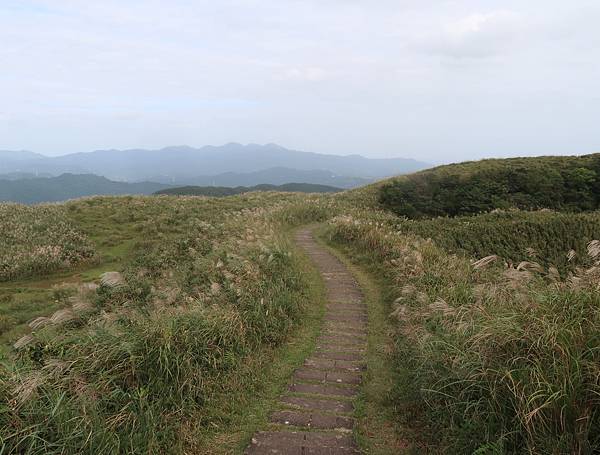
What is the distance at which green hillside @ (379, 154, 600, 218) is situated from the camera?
2981 centimetres

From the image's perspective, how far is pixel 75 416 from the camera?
3.60 metres

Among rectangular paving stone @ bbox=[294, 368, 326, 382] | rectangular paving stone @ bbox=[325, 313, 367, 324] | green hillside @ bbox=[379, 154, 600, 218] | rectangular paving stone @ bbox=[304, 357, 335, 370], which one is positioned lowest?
rectangular paving stone @ bbox=[294, 368, 326, 382]

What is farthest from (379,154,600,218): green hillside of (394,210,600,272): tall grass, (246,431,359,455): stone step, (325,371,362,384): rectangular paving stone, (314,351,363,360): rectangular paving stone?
(246,431,359,455): stone step

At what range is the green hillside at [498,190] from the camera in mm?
29812

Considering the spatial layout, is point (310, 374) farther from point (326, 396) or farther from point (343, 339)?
point (343, 339)

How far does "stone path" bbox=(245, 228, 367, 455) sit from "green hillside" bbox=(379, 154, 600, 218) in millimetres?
22758

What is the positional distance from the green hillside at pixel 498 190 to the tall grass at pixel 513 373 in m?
24.8

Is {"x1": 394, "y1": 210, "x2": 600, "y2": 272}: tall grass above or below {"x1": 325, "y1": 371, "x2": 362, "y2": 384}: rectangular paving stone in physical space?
above

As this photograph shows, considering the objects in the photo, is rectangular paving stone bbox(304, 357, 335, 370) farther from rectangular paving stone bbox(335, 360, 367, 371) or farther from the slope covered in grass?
the slope covered in grass

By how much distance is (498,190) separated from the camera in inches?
1233

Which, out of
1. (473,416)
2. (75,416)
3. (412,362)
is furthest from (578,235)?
(75,416)

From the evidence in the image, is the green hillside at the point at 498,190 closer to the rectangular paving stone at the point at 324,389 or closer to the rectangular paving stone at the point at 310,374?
the rectangular paving stone at the point at 310,374

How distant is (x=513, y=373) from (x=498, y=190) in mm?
30866

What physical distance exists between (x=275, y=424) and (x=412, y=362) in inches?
80.7
